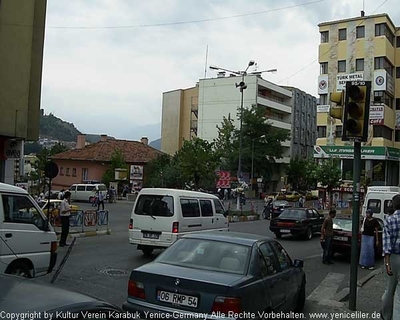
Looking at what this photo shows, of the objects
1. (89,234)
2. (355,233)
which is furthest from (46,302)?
(89,234)

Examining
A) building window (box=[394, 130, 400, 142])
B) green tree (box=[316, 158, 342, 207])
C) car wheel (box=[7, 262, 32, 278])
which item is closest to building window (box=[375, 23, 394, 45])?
building window (box=[394, 130, 400, 142])

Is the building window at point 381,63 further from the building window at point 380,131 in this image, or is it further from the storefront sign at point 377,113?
the building window at point 380,131

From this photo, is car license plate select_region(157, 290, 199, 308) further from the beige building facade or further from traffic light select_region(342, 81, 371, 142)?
the beige building facade

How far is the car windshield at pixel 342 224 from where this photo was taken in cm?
1666

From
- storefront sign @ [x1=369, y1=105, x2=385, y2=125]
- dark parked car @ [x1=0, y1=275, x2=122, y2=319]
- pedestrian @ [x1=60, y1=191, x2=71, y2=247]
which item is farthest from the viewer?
storefront sign @ [x1=369, y1=105, x2=385, y2=125]

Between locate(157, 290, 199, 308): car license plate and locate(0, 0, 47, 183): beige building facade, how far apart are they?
1384 centimetres

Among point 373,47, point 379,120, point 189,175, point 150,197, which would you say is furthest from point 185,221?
point 373,47

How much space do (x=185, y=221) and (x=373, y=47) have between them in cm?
4613

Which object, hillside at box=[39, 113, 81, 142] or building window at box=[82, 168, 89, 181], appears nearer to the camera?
building window at box=[82, 168, 89, 181]

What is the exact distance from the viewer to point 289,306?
7160 mm

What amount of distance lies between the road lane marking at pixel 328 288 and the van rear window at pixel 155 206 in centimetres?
455

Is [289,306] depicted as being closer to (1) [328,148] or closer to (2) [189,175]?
(2) [189,175]

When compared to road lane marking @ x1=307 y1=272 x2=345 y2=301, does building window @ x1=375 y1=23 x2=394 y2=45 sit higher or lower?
higher

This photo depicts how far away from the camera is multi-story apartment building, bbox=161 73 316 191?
253ft
